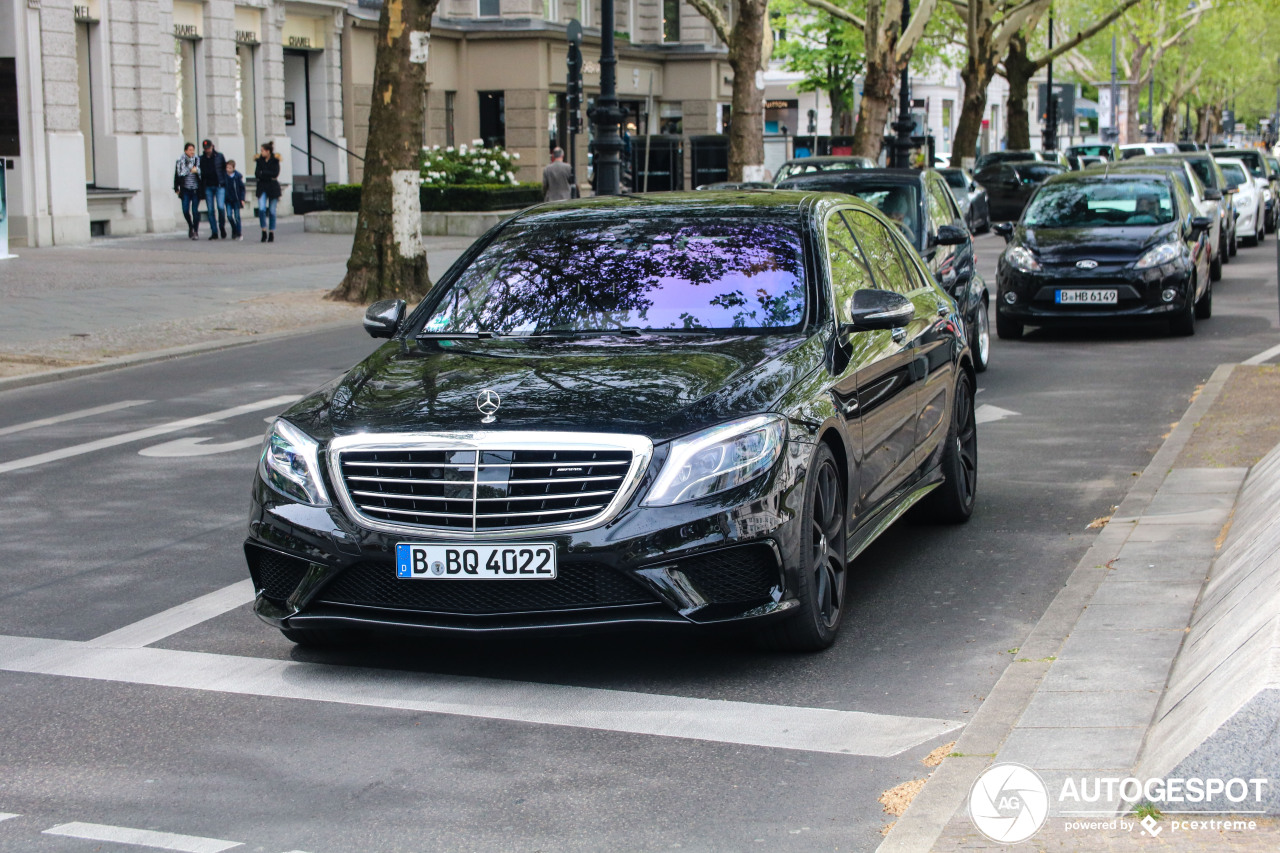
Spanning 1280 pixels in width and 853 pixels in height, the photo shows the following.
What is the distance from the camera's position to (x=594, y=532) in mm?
5496

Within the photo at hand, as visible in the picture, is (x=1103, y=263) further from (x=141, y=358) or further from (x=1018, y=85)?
(x=1018, y=85)

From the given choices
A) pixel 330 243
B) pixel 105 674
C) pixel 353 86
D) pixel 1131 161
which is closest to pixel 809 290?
pixel 105 674

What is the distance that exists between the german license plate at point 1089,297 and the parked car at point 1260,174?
61.1 feet

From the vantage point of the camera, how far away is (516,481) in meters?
5.56

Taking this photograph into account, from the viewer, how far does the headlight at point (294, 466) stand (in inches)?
228

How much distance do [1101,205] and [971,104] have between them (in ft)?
107

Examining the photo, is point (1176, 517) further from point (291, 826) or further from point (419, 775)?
point (291, 826)

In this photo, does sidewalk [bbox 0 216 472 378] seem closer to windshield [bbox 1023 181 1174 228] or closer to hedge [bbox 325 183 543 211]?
hedge [bbox 325 183 543 211]

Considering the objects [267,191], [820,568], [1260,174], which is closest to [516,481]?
[820,568]

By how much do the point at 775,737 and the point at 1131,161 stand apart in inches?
672

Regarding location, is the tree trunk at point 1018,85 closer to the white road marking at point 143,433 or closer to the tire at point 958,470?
the white road marking at point 143,433

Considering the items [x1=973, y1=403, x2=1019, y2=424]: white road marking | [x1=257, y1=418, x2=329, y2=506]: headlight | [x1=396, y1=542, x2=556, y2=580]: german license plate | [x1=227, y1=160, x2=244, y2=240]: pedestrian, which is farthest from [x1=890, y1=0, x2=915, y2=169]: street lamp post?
[x1=396, y1=542, x2=556, y2=580]: german license plate

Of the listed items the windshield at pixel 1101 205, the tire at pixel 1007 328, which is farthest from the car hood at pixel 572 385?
the windshield at pixel 1101 205

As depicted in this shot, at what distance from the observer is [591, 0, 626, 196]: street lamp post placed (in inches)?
952
